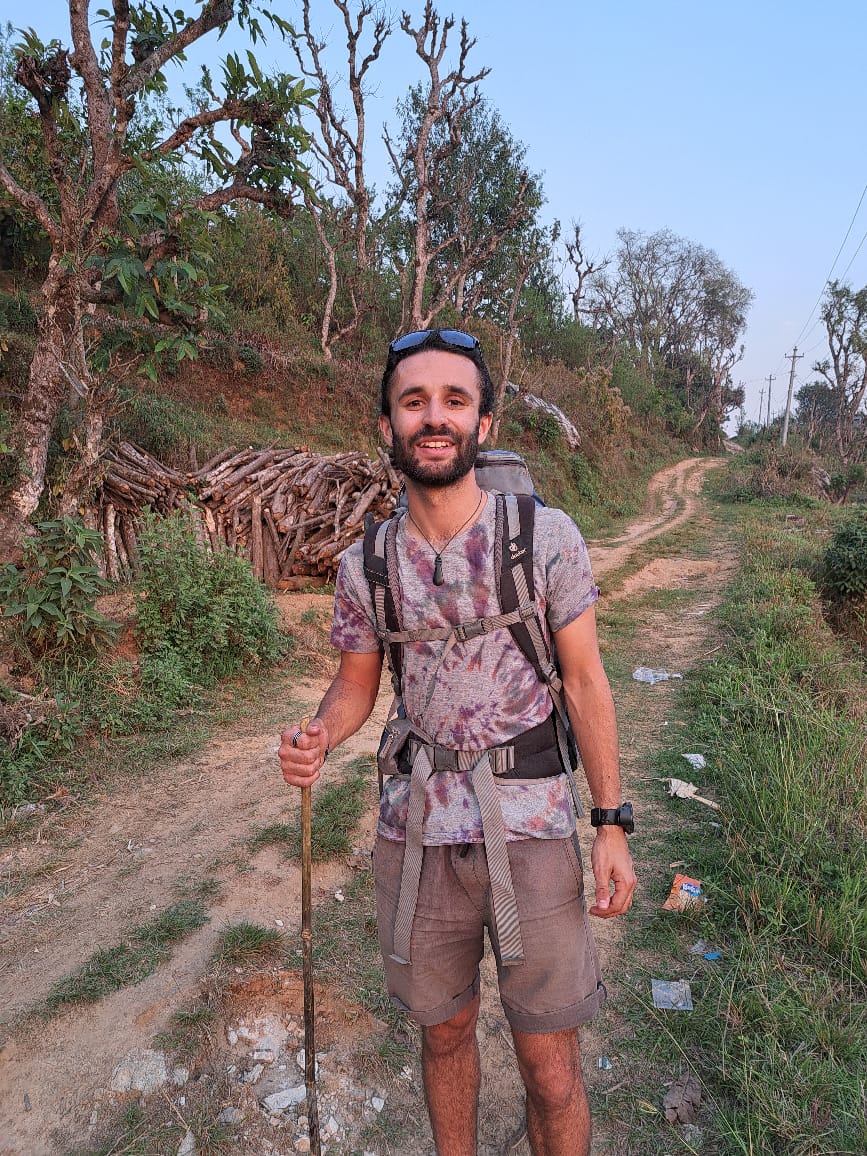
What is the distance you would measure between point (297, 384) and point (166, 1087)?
1346 cm

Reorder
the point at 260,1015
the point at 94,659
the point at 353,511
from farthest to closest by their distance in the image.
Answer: the point at 353,511 < the point at 94,659 < the point at 260,1015

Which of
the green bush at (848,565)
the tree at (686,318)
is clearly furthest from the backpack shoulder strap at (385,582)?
the tree at (686,318)

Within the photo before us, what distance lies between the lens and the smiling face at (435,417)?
1.73 meters

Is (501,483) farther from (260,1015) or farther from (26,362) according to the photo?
(26,362)

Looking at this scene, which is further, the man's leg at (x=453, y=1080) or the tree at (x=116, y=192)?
the tree at (x=116, y=192)

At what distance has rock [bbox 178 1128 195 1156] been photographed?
216 centimetres

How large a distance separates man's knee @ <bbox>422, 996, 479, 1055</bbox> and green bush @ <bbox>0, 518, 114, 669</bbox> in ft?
13.0

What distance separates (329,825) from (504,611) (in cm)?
270

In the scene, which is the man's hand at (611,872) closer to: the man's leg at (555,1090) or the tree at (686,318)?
the man's leg at (555,1090)

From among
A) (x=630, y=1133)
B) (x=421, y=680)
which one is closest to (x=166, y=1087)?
(x=630, y=1133)

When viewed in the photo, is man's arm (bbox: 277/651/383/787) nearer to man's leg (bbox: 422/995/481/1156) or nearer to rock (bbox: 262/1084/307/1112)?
man's leg (bbox: 422/995/481/1156)

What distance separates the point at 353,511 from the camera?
9.12 m

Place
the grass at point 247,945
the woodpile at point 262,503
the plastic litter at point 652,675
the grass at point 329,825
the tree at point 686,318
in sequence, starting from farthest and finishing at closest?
the tree at point 686,318, the woodpile at point 262,503, the plastic litter at point 652,675, the grass at point 329,825, the grass at point 247,945

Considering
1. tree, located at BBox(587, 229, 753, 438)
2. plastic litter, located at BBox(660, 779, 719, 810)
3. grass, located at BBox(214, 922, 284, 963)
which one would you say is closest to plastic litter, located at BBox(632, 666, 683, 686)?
plastic litter, located at BBox(660, 779, 719, 810)
